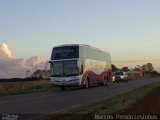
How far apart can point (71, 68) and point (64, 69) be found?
659 millimetres

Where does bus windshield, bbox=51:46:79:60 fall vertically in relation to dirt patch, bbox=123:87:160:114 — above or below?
above

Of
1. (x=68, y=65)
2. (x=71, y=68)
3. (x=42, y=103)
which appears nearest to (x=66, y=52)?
(x=68, y=65)

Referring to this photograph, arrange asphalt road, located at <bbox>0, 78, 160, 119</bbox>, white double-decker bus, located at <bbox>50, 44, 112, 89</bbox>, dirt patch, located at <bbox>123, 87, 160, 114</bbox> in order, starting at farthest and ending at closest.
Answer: white double-decker bus, located at <bbox>50, 44, 112, 89</bbox>, asphalt road, located at <bbox>0, 78, 160, 119</bbox>, dirt patch, located at <bbox>123, 87, 160, 114</bbox>

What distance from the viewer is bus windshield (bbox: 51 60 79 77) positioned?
139 feet

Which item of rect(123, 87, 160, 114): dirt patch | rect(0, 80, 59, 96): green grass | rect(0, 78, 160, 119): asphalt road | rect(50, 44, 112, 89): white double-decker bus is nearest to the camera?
rect(123, 87, 160, 114): dirt patch

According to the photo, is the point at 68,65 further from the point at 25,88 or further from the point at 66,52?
the point at 25,88

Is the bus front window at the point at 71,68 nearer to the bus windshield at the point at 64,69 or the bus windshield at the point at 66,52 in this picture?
the bus windshield at the point at 64,69

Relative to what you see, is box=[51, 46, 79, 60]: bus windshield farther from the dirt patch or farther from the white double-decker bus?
the dirt patch

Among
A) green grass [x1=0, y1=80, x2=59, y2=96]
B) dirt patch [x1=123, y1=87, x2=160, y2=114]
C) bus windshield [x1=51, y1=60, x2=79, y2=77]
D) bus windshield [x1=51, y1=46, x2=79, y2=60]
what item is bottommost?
dirt patch [x1=123, y1=87, x2=160, y2=114]

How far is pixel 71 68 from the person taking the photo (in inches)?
1686

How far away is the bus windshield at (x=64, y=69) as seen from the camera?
42469 mm

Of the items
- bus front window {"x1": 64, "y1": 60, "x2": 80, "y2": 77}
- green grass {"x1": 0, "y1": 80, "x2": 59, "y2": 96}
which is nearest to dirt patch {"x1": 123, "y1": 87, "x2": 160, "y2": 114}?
bus front window {"x1": 64, "y1": 60, "x2": 80, "y2": 77}

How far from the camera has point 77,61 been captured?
139 feet

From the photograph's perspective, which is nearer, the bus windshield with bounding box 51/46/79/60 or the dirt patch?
the dirt patch
